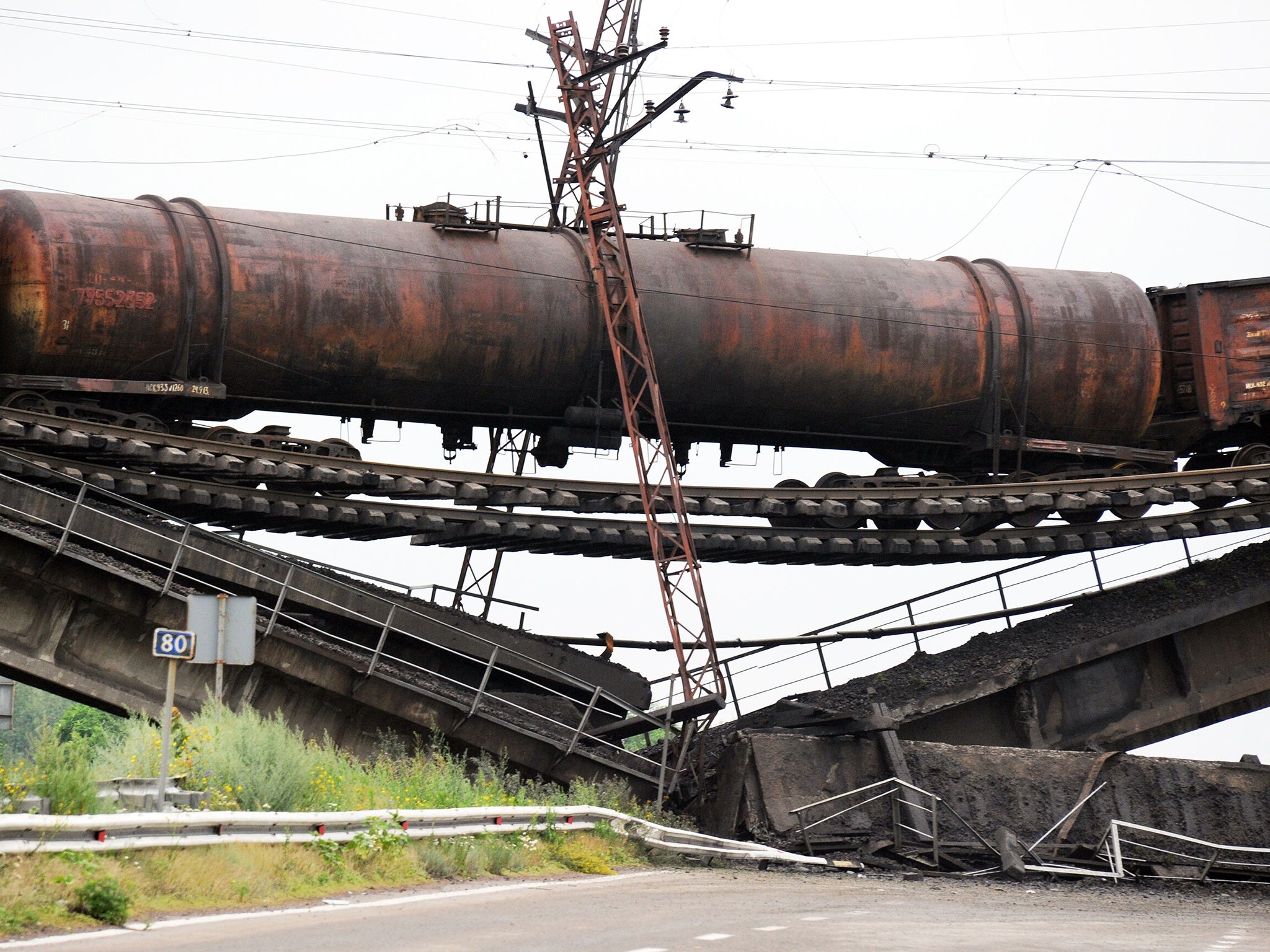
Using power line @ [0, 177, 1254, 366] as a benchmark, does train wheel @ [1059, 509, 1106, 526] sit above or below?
below

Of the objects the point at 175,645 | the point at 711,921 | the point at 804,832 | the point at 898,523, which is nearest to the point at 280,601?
the point at 175,645

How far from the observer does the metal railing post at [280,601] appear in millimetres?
15250

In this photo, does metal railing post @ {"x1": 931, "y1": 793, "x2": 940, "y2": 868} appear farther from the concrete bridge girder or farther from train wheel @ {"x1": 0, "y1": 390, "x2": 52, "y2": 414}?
train wheel @ {"x1": 0, "y1": 390, "x2": 52, "y2": 414}

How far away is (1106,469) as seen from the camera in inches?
842

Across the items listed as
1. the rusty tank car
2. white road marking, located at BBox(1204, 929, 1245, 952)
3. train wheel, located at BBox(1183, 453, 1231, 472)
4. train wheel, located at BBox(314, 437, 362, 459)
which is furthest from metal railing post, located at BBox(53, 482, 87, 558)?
train wheel, located at BBox(1183, 453, 1231, 472)

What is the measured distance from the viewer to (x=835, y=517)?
2050cm

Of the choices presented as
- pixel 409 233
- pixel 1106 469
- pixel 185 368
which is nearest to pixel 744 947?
pixel 185 368

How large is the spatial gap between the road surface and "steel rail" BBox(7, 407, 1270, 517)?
20.6 feet

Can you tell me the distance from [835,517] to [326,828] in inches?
452

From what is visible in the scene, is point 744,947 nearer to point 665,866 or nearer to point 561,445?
point 665,866

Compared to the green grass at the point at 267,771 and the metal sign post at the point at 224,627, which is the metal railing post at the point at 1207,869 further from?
the metal sign post at the point at 224,627

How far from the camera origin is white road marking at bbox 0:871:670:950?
7.43 metres

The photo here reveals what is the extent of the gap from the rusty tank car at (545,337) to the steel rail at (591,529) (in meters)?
0.95

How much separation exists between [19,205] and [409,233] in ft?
15.6
